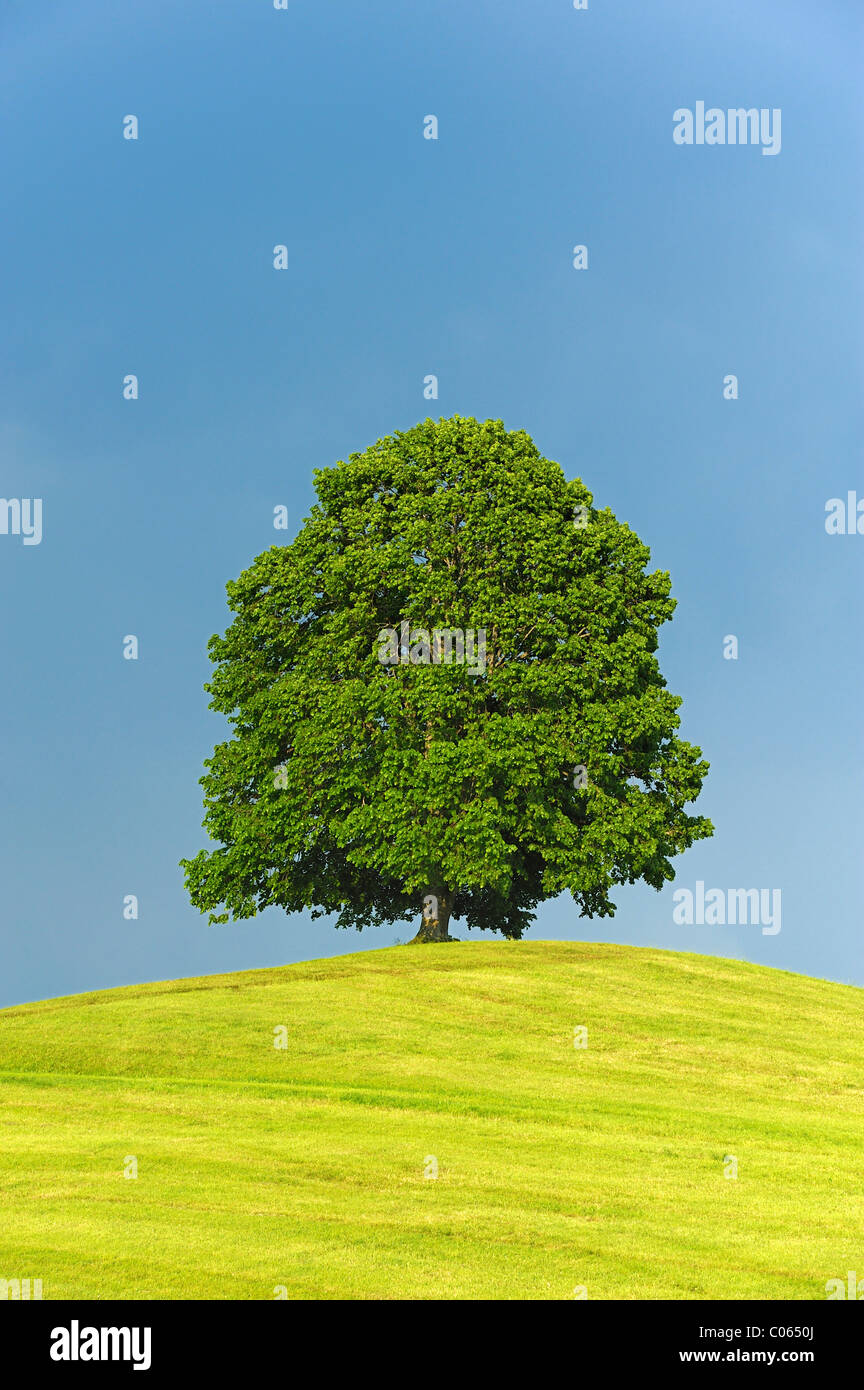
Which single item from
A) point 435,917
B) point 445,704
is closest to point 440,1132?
point 445,704

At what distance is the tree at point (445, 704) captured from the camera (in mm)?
38125

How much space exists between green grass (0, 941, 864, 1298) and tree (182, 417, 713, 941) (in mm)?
3850

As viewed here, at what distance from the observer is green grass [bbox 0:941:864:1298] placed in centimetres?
1484

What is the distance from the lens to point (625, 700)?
40.1 m

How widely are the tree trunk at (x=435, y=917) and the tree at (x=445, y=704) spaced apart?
0.24 ft

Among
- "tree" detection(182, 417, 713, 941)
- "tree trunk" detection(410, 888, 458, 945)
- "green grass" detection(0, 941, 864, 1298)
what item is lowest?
"green grass" detection(0, 941, 864, 1298)

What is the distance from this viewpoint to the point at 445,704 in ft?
124

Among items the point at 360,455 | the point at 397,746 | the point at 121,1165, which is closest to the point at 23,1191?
the point at 121,1165
